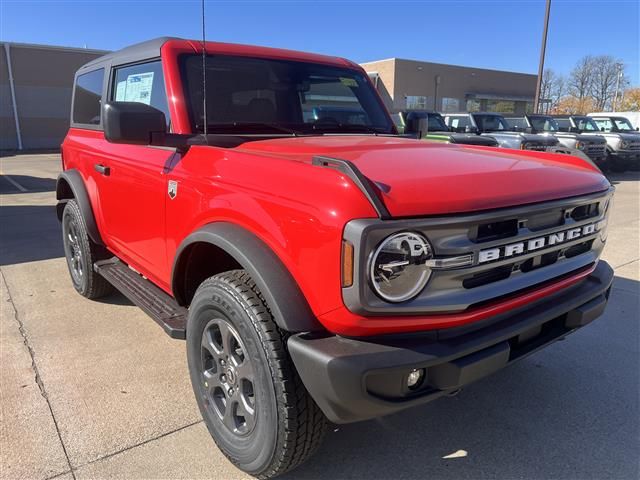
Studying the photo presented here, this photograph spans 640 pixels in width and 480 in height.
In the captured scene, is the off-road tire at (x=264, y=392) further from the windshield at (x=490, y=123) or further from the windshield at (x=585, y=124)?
the windshield at (x=585, y=124)

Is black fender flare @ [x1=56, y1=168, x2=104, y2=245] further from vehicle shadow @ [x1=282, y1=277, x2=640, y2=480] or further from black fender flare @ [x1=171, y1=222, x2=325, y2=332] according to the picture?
vehicle shadow @ [x1=282, y1=277, x2=640, y2=480]

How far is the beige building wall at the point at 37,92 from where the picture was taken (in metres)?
25.0

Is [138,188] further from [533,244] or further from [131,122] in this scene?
[533,244]

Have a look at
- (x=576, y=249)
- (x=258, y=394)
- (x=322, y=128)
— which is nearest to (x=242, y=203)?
(x=258, y=394)

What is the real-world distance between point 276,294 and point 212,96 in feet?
5.35

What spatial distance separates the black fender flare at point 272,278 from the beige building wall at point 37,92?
2706cm

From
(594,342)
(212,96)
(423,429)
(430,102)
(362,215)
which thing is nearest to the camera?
(362,215)

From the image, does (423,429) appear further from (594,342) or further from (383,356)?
(594,342)

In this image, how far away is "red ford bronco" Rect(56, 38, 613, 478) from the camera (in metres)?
1.74

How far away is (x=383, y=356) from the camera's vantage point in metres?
1.72

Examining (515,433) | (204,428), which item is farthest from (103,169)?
(515,433)

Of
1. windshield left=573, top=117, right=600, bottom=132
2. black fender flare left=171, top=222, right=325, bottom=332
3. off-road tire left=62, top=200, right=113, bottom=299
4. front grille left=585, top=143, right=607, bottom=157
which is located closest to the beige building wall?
windshield left=573, top=117, right=600, bottom=132

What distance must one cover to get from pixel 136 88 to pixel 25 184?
37.5 feet

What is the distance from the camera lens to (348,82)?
3.74 metres
